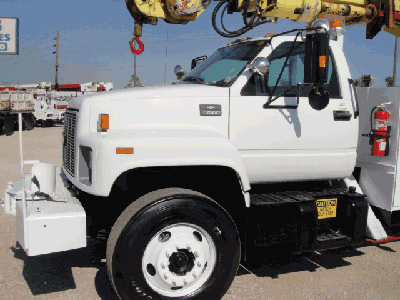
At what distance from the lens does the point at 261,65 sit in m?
3.58

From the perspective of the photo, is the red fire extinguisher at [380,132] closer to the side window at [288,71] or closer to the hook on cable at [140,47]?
the side window at [288,71]

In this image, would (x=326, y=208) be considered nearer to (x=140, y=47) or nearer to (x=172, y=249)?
(x=172, y=249)

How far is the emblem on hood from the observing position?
363cm

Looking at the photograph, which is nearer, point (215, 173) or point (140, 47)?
point (215, 173)

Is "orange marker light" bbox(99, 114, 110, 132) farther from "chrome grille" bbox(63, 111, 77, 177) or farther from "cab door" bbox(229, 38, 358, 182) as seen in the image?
"cab door" bbox(229, 38, 358, 182)

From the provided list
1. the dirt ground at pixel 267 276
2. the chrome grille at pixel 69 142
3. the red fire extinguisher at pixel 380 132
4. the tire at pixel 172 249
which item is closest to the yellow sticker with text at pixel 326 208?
the dirt ground at pixel 267 276

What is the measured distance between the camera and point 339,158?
416cm

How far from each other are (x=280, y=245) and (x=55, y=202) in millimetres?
2043

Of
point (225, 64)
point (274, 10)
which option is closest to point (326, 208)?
point (225, 64)

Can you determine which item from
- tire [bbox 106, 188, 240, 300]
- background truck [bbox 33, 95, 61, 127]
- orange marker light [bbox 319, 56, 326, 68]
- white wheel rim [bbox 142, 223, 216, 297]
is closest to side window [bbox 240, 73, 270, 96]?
orange marker light [bbox 319, 56, 326, 68]

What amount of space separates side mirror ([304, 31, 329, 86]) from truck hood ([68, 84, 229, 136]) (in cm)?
75

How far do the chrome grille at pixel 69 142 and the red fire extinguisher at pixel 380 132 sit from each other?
3156 millimetres

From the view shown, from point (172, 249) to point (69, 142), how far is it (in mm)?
1459

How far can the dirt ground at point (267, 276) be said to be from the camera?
3.75m
